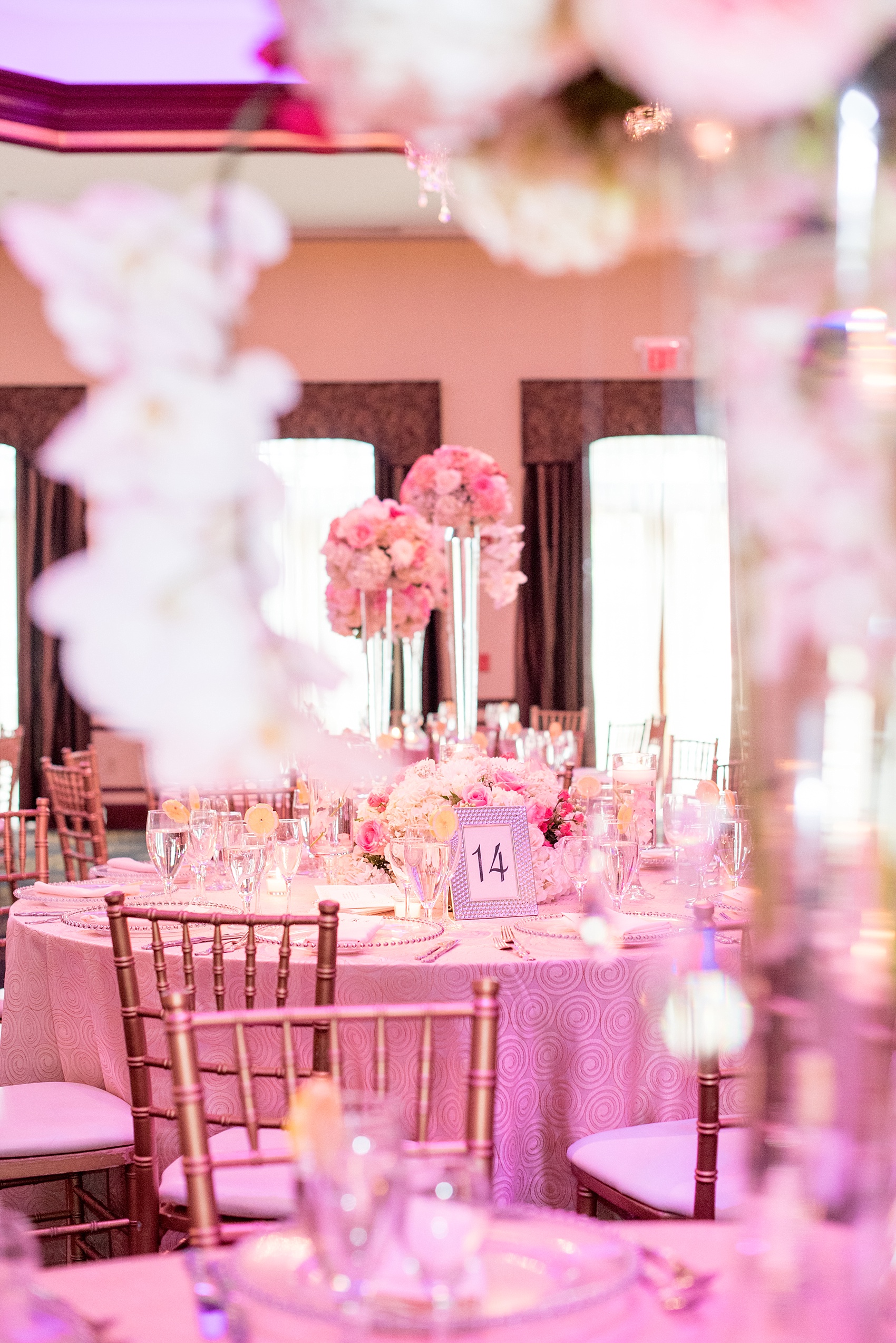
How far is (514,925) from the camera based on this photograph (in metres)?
2.42

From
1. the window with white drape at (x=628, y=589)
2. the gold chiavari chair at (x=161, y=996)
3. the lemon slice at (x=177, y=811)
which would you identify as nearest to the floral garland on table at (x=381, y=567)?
the lemon slice at (x=177, y=811)

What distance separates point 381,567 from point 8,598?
18.8ft

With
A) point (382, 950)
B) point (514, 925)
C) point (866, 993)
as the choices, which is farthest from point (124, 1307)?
point (514, 925)

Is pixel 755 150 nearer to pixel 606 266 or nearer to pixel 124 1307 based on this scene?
pixel 606 266

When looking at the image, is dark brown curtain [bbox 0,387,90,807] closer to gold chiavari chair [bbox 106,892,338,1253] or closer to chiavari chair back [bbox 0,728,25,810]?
chiavari chair back [bbox 0,728,25,810]

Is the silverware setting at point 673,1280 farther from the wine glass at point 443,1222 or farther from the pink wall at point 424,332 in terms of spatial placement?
the pink wall at point 424,332

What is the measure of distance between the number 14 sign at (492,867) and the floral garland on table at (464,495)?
7.02 ft

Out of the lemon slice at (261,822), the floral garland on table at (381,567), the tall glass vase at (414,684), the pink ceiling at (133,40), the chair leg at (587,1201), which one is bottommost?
the chair leg at (587,1201)

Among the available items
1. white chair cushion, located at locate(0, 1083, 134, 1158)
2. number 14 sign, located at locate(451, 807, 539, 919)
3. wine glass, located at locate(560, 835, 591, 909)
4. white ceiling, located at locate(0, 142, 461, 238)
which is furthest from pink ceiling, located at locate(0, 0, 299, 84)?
white chair cushion, located at locate(0, 1083, 134, 1158)

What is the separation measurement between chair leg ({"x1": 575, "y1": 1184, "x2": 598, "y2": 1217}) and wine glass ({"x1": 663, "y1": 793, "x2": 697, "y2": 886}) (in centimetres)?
66

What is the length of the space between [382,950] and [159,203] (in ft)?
5.88

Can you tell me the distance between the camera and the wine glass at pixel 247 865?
7.96ft

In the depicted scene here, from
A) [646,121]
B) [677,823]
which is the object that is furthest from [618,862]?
[646,121]

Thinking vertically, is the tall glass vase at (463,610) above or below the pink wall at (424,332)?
below
